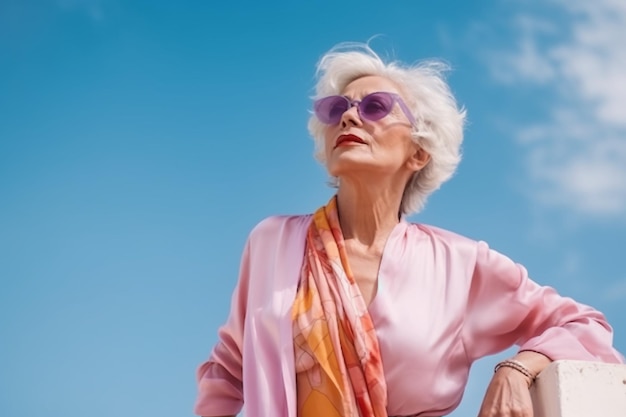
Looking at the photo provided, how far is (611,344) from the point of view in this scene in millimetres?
3775

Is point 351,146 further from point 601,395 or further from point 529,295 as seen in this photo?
point 601,395

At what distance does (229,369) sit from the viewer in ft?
13.4

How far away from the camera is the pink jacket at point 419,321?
3674mm

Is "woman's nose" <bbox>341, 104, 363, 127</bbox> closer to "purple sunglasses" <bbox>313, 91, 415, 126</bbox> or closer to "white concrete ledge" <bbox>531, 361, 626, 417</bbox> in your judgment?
"purple sunglasses" <bbox>313, 91, 415, 126</bbox>

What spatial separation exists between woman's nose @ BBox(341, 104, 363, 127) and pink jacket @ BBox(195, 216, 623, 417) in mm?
466

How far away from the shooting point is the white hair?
4211mm

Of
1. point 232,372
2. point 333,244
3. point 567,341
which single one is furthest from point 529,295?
point 232,372

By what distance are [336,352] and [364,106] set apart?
1.13m

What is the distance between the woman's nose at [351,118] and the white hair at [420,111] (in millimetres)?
258

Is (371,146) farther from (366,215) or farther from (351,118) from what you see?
(366,215)

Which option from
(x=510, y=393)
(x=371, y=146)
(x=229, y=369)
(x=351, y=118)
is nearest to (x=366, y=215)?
(x=371, y=146)

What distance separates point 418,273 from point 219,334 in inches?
36.9

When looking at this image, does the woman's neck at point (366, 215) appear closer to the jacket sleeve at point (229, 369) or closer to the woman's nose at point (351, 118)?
the woman's nose at point (351, 118)

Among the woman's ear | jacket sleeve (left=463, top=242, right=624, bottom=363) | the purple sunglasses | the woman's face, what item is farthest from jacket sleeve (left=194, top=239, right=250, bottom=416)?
jacket sleeve (left=463, top=242, right=624, bottom=363)
